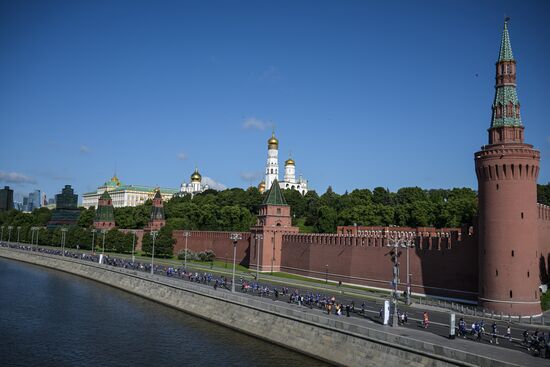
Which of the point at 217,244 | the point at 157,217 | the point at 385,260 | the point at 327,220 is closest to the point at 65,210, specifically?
the point at 157,217

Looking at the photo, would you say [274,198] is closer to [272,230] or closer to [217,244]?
[272,230]

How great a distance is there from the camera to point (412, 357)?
1115 inches

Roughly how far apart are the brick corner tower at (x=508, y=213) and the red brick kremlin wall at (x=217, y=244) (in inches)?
1724

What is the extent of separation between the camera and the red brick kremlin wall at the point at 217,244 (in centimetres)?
8506

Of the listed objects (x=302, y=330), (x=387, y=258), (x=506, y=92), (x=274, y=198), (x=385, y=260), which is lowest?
(x=302, y=330)

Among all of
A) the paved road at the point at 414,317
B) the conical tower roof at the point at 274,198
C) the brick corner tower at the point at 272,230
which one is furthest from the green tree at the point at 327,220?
the paved road at the point at 414,317

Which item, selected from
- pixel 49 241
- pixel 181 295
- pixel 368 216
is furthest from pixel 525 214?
pixel 49 241

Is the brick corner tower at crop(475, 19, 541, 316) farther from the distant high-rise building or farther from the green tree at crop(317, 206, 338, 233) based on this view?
the distant high-rise building

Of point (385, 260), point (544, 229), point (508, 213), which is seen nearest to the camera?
point (508, 213)

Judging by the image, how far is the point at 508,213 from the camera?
44.8 meters

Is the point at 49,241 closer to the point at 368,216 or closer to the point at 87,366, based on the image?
the point at 368,216

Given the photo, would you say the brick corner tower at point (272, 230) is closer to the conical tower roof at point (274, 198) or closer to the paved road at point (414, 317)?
the conical tower roof at point (274, 198)

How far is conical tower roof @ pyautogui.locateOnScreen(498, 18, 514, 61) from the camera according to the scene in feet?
158

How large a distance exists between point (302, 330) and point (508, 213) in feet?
65.9
